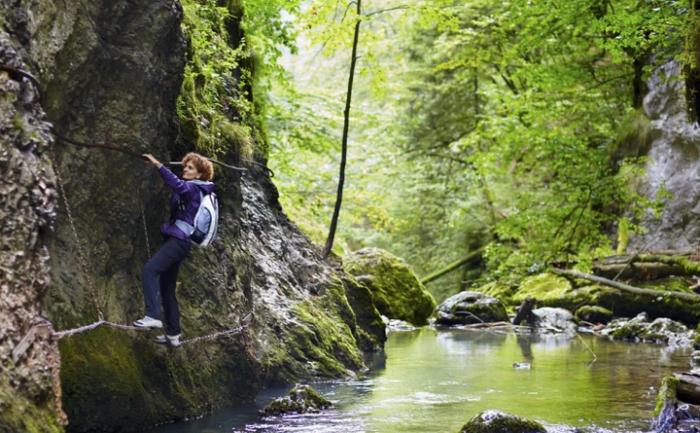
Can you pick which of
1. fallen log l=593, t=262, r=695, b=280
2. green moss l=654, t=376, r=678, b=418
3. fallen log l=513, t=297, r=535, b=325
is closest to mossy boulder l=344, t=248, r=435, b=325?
fallen log l=513, t=297, r=535, b=325

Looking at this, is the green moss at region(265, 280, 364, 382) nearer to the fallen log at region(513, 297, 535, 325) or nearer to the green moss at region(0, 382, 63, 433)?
the green moss at region(0, 382, 63, 433)

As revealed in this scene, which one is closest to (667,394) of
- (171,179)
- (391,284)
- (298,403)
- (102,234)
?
(298,403)

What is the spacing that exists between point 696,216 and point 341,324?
11919mm

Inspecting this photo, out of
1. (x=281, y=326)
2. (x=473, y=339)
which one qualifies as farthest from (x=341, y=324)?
(x=473, y=339)

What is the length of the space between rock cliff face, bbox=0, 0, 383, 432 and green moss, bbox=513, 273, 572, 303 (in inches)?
535

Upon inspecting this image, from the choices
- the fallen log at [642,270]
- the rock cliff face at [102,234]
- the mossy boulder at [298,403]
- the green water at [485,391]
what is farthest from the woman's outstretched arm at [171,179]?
the fallen log at [642,270]

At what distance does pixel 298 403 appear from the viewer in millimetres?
9695

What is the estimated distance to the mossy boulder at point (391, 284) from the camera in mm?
21609

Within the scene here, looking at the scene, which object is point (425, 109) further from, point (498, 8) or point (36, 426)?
point (36, 426)

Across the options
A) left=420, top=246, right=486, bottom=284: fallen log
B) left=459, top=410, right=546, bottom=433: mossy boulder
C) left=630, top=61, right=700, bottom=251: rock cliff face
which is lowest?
left=459, top=410, right=546, bottom=433: mossy boulder

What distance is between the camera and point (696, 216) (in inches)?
849

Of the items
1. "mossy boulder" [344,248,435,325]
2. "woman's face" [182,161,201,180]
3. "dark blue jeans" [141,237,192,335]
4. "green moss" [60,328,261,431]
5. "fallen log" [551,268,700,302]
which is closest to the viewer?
"green moss" [60,328,261,431]

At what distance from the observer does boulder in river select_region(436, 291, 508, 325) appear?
22.7 metres

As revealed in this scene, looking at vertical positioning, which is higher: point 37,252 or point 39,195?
point 39,195
